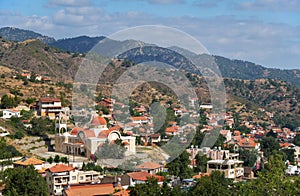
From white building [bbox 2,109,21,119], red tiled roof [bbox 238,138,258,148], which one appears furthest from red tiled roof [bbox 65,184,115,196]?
red tiled roof [bbox 238,138,258,148]

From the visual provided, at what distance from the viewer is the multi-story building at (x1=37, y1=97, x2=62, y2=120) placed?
26844 millimetres

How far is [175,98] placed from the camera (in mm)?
40031

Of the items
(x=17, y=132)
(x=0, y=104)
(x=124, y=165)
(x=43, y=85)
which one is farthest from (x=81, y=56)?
(x=124, y=165)

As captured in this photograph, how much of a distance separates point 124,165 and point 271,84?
120 ft

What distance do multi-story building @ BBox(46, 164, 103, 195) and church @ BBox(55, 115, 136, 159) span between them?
337cm

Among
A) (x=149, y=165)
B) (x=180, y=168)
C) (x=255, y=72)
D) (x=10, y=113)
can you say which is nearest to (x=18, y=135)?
(x=10, y=113)

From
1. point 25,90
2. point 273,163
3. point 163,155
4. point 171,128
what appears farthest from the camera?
point 25,90

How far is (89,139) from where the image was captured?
68.4 feet

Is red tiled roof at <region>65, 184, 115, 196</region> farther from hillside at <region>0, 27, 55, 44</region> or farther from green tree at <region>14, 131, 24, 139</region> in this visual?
hillside at <region>0, 27, 55, 44</region>

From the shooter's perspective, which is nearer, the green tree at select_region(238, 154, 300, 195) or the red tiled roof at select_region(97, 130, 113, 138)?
the green tree at select_region(238, 154, 300, 195)

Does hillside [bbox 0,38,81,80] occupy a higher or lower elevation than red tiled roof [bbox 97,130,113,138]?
higher

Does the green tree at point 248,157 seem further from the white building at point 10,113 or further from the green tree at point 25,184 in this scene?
the green tree at point 25,184

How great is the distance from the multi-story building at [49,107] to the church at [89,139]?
4.36 metres

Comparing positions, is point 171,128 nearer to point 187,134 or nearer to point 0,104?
point 187,134
